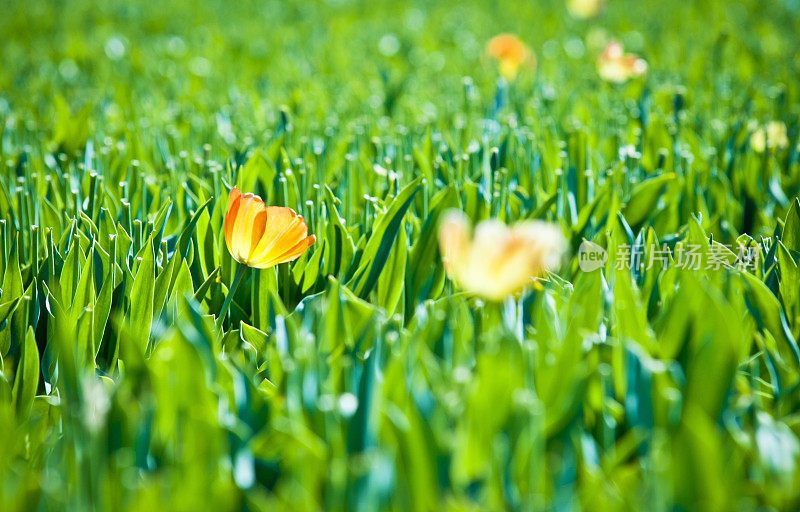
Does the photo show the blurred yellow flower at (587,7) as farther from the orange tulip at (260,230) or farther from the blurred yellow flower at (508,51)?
the orange tulip at (260,230)

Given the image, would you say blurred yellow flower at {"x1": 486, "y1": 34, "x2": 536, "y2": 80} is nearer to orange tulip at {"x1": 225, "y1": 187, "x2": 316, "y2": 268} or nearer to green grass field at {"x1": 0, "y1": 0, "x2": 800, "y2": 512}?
green grass field at {"x1": 0, "y1": 0, "x2": 800, "y2": 512}

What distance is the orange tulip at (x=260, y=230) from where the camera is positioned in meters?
1.24

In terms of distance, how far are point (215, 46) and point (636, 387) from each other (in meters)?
3.63

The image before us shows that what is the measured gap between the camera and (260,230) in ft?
4.08

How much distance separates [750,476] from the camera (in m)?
0.91

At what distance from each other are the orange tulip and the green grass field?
17 millimetres

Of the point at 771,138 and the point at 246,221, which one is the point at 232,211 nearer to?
the point at 246,221

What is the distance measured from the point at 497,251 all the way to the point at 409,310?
0.48 m

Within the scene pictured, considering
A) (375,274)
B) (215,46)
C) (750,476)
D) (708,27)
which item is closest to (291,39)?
(215,46)

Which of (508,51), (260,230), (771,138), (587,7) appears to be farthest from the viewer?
(587,7)

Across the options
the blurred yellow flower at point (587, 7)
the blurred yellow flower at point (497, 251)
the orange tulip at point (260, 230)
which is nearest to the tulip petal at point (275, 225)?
the orange tulip at point (260, 230)

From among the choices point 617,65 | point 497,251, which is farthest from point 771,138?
point 497,251

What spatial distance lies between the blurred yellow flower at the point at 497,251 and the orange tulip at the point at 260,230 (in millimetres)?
326

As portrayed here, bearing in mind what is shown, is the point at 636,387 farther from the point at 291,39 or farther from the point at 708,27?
the point at 708,27
